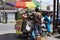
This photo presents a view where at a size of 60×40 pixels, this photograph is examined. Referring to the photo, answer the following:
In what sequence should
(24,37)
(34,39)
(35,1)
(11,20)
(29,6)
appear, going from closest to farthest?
(34,39) < (24,37) < (29,6) < (35,1) < (11,20)

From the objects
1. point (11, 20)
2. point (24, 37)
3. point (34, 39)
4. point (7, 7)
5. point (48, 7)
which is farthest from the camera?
point (48, 7)

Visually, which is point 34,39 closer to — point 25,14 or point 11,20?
point 25,14

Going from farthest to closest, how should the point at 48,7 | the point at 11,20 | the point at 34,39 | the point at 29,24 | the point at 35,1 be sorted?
the point at 48,7
the point at 11,20
the point at 35,1
the point at 29,24
the point at 34,39

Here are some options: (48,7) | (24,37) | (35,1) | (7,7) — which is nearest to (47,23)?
(24,37)

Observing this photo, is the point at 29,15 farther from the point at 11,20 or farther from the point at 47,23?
the point at 11,20

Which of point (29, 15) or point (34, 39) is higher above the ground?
point (29, 15)

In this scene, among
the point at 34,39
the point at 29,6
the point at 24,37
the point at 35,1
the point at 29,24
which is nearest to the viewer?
the point at 34,39

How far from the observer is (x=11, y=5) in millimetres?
53719

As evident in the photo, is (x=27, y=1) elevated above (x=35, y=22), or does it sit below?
above

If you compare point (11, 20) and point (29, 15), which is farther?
point (11, 20)

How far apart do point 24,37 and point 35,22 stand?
2.98 metres

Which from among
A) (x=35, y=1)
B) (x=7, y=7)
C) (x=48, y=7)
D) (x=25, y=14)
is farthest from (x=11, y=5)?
(x=25, y=14)

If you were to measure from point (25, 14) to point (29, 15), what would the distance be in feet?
1.47

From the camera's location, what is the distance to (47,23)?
1498cm
